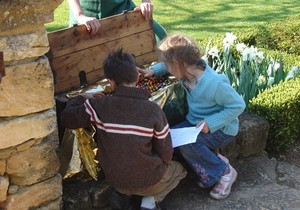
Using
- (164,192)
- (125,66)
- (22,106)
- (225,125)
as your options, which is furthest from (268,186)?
(22,106)

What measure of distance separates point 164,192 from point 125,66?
2.87 ft

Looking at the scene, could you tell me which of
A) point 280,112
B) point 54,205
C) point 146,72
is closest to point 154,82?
point 146,72

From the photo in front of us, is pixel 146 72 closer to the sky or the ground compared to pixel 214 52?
closer to the sky

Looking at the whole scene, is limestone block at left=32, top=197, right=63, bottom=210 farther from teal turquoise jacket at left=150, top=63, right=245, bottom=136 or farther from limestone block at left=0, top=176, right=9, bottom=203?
teal turquoise jacket at left=150, top=63, right=245, bottom=136

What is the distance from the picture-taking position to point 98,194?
335 cm

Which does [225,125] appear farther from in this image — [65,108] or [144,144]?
[65,108]

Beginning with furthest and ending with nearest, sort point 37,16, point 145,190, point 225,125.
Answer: point 225,125, point 145,190, point 37,16

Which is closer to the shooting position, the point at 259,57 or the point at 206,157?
the point at 206,157

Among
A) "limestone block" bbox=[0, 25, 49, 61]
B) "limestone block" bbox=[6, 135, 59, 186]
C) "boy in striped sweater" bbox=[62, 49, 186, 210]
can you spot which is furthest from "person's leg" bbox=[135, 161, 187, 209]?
"limestone block" bbox=[0, 25, 49, 61]

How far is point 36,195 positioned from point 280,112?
1.99 m

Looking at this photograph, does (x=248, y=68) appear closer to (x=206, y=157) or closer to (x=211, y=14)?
(x=206, y=157)

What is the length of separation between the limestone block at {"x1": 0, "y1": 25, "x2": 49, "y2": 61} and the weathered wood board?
737 millimetres

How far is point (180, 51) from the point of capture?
3402 mm

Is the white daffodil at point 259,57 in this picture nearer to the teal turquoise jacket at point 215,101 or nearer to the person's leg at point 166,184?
the teal turquoise jacket at point 215,101
